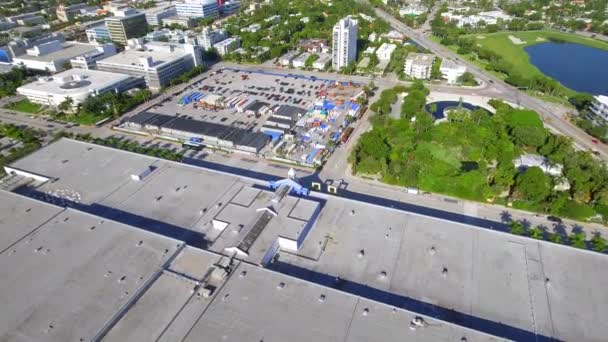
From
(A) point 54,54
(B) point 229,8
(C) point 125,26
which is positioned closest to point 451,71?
(C) point 125,26

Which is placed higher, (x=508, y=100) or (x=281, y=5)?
(x=281, y=5)

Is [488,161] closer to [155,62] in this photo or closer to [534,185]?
[534,185]

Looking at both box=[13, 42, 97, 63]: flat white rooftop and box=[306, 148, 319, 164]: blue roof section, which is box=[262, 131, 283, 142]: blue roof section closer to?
box=[306, 148, 319, 164]: blue roof section

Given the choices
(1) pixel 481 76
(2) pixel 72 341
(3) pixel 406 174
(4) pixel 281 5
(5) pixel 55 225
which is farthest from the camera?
Answer: (4) pixel 281 5

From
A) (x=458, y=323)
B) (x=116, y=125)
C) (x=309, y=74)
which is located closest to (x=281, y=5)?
(x=309, y=74)

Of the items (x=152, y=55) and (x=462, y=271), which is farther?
(x=152, y=55)

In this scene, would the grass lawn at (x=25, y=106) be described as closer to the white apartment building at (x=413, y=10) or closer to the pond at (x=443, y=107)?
the pond at (x=443, y=107)

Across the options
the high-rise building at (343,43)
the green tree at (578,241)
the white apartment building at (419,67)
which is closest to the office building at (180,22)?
the high-rise building at (343,43)

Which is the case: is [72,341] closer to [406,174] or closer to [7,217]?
[7,217]
